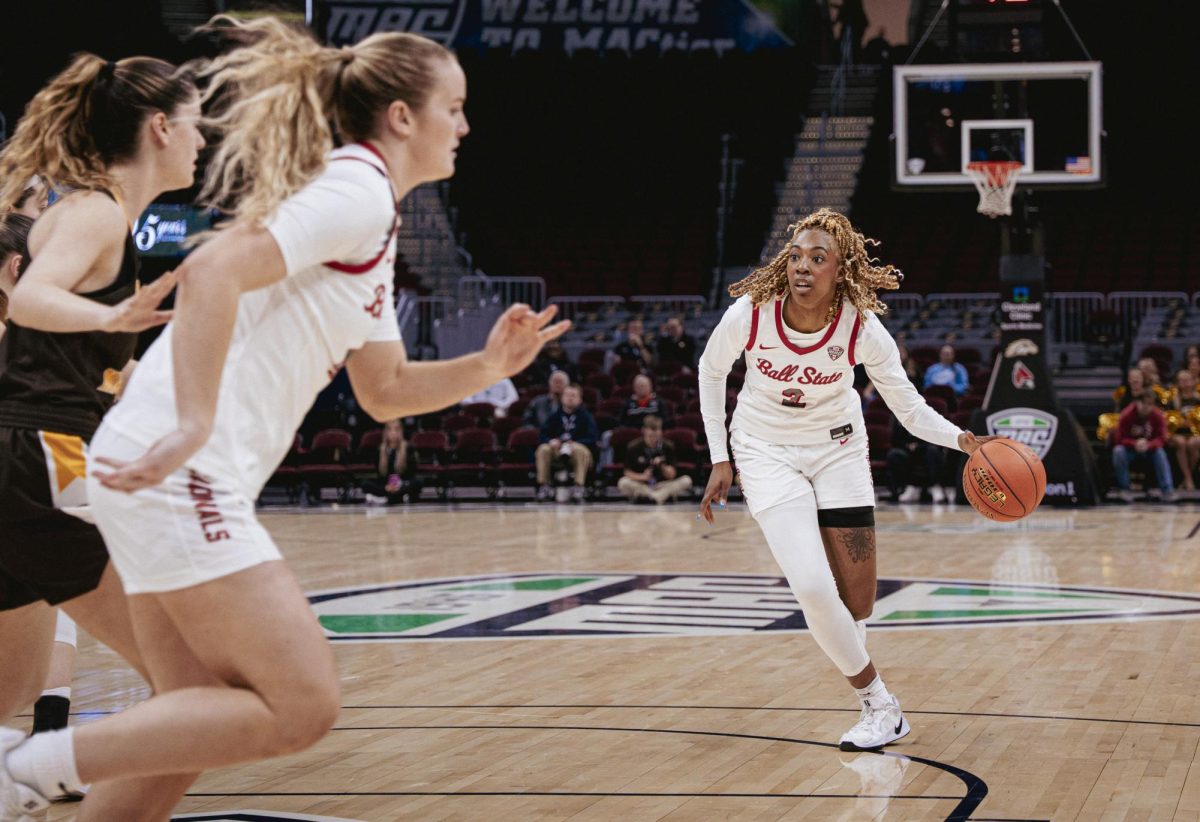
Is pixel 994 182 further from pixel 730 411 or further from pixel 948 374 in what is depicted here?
pixel 730 411

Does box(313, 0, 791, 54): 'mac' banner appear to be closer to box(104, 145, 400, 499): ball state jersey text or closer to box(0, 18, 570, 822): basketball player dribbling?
box(0, 18, 570, 822): basketball player dribbling

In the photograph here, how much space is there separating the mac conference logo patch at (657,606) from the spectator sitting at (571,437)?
277 inches

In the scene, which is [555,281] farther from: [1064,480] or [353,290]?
[353,290]

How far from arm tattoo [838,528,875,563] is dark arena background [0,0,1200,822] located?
2.04 ft

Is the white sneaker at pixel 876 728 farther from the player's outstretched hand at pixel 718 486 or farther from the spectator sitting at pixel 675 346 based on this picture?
the spectator sitting at pixel 675 346

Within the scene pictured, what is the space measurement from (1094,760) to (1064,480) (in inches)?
445

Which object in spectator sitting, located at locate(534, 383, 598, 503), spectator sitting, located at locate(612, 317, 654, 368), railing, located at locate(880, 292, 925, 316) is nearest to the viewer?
spectator sitting, located at locate(534, 383, 598, 503)

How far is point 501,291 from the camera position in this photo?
2300cm

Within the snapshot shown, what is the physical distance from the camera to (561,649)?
23.3 ft

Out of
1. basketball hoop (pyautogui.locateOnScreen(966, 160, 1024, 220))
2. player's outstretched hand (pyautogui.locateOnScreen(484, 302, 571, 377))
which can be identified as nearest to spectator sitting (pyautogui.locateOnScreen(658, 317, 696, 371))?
basketball hoop (pyautogui.locateOnScreen(966, 160, 1024, 220))

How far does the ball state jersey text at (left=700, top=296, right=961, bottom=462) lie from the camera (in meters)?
5.23

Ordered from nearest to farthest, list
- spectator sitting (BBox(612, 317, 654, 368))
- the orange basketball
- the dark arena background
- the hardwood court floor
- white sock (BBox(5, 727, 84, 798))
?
white sock (BBox(5, 727, 84, 798)) < the hardwood court floor < the dark arena background < the orange basketball < spectator sitting (BBox(612, 317, 654, 368))

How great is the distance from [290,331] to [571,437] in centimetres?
1439

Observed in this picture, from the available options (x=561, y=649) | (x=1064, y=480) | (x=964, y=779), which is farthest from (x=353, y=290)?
(x=1064, y=480)
